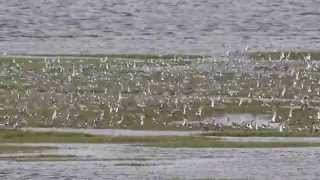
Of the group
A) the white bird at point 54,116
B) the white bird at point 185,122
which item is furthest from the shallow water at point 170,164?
the white bird at point 54,116

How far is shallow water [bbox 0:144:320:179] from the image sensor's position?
101ft

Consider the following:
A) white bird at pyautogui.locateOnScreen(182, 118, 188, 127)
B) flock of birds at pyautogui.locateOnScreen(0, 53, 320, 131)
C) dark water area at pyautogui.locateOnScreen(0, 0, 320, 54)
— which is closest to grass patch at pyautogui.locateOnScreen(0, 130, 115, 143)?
flock of birds at pyautogui.locateOnScreen(0, 53, 320, 131)

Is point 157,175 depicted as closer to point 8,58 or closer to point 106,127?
point 106,127

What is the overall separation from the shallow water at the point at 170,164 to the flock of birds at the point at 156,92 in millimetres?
4888

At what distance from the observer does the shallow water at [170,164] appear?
30.8m

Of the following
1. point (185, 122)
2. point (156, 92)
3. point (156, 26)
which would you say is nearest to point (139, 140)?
point (185, 122)

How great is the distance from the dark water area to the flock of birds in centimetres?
858

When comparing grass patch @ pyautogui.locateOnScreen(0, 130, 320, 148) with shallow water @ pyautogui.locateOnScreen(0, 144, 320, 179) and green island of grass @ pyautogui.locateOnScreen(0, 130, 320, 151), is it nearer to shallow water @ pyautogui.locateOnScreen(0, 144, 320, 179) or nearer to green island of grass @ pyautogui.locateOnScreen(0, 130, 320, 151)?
green island of grass @ pyautogui.locateOnScreen(0, 130, 320, 151)

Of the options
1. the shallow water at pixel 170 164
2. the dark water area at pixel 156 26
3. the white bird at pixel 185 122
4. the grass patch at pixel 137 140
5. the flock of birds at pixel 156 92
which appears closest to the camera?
the shallow water at pixel 170 164

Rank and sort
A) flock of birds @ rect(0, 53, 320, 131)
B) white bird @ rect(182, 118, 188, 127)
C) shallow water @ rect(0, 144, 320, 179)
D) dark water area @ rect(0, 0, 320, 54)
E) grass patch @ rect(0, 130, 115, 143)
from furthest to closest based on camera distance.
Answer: dark water area @ rect(0, 0, 320, 54)
flock of birds @ rect(0, 53, 320, 131)
white bird @ rect(182, 118, 188, 127)
grass patch @ rect(0, 130, 115, 143)
shallow water @ rect(0, 144, 320, 179)

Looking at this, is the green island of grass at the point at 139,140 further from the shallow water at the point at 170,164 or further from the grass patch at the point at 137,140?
the shallow water at the point at 170,164

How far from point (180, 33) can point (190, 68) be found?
74.0ft

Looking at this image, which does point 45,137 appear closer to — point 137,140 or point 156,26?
point 137,140

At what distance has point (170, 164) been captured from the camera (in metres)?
32.4
